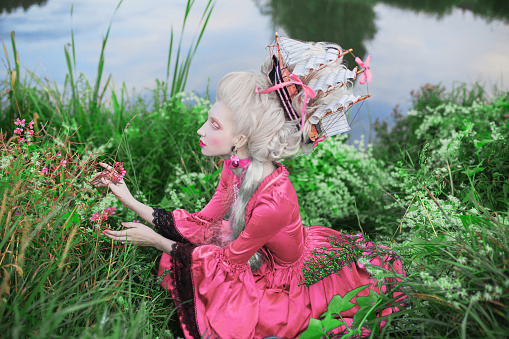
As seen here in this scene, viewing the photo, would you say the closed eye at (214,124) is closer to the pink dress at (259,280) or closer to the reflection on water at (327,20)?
the pink dress at (259,280)

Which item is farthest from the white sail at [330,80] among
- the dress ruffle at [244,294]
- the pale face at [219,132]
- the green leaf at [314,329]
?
the green leaf at [314,329]

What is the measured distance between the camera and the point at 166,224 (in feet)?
6.70

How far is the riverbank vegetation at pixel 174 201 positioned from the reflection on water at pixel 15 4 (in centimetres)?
286

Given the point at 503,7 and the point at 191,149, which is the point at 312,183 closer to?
the point at 191,149

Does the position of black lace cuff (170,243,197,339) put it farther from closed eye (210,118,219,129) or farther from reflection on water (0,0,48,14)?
reflection on water (0,0,48,14)

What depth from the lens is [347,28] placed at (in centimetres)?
677

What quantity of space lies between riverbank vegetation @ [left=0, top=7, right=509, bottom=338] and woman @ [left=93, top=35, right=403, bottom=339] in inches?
6.4

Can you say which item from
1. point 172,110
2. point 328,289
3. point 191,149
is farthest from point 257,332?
point 172,110

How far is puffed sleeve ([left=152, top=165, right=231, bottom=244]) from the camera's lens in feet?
6.70

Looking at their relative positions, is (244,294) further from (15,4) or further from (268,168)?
(15,4)

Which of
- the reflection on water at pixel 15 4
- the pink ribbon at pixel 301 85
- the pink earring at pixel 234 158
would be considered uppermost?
the pink ribbon at pixel 301 85

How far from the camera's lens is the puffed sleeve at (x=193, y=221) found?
204 cm

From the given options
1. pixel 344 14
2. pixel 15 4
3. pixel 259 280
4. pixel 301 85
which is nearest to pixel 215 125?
pixel 301 85

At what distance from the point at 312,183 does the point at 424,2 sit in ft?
25.3
